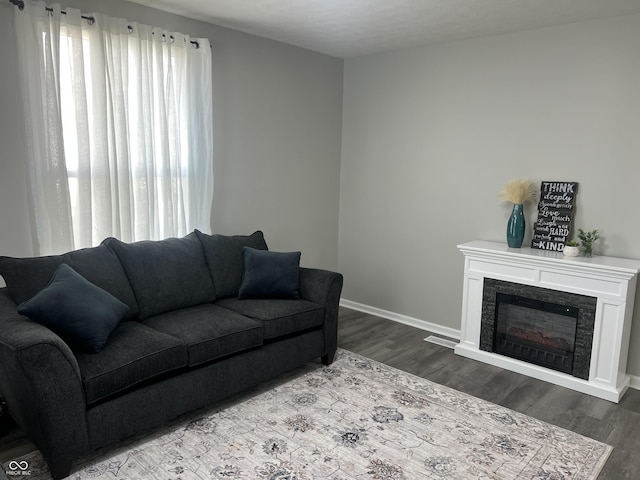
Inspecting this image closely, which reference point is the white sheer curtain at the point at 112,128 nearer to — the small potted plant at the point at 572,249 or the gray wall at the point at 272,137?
the gray wall at the point at 272,137

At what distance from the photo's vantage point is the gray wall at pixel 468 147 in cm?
344

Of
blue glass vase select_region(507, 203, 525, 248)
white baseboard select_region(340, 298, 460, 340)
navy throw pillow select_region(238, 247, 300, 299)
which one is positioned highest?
blue glass vase select_region(507, 203, 525, 248)

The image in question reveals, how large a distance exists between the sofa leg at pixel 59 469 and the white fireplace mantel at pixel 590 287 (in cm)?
296

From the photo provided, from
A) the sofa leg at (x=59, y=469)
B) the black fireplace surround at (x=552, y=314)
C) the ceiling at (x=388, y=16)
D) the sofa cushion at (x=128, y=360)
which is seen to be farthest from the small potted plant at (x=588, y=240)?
the sofa leg at (x=59, y=469)

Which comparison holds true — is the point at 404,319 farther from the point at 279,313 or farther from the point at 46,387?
the point at 46,387

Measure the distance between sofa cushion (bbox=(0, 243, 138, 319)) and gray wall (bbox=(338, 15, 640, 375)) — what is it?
2.63 m

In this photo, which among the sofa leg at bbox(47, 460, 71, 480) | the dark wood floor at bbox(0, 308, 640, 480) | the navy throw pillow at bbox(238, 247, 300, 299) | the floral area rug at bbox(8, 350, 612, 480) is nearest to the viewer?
the sofa leg at bbox(47, 460, 71, 480)

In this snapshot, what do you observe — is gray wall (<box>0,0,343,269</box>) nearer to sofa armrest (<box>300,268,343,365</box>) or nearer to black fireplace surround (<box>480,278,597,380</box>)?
sofa armrest (<box>300,268,343,365</box>)

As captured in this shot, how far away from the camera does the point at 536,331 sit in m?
3.62

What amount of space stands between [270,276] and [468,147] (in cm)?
208

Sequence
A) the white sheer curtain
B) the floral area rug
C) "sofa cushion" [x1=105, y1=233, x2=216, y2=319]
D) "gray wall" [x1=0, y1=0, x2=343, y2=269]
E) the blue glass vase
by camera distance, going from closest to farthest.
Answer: the floral area rug < the white sheer curtain < "sofa cushion" [x1=105, y1=233, x2=216, y2=319] < the blue glass vase < "gray wall" [x1=0, y1=0, x2=343, y2=269]

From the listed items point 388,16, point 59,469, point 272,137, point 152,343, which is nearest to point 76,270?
point 152,343

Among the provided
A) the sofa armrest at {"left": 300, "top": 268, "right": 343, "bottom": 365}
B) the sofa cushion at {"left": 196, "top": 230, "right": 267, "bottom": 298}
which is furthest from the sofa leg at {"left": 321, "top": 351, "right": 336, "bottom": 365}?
the sofa cushion at {"left": 196, "top": 230, "right": 267, "bottom": 298}

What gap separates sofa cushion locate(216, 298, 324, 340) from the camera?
3.21 meters
